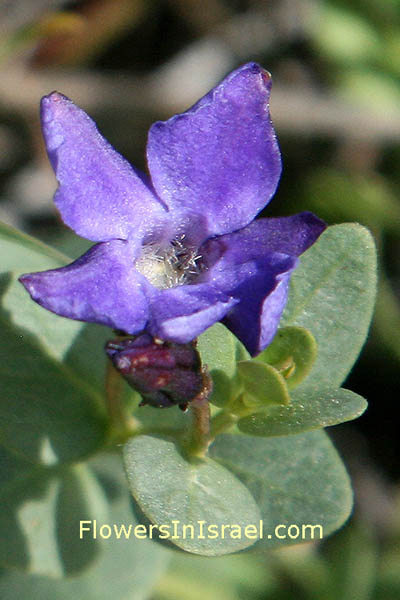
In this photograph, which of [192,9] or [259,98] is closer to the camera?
[259,98]

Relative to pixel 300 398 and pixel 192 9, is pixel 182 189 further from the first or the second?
pixel 192 9

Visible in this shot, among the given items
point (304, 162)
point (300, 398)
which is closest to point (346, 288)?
point (300, 398)

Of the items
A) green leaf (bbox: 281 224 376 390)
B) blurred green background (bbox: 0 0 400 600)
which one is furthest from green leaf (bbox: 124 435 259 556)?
blurred green background (bbox: 0 0 400 600)

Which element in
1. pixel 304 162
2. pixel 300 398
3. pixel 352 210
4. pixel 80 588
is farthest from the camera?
pixel 304 162

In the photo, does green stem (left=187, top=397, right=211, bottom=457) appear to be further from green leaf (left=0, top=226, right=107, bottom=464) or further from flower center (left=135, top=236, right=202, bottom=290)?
green leaf (left=0, top=226, right=107, bottom=464)

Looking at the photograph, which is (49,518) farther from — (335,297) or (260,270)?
(260,270)

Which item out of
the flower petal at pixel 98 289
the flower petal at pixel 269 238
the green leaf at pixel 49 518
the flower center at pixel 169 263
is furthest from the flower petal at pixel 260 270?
the green leaf at pixel 49 518
